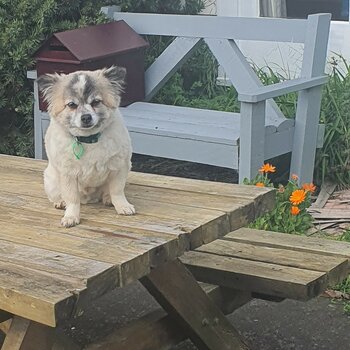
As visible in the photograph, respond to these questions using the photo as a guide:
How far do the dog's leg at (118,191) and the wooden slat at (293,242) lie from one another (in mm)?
796

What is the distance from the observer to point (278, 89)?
4938 mm

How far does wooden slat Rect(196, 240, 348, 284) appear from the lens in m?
3.32

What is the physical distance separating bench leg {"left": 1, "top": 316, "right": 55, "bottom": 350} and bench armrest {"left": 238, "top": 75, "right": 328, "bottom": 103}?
2.44m

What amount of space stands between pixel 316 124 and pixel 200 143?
0.81 m

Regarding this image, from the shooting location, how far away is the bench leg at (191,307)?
120 inches

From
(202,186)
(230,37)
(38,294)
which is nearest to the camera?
(38,294)

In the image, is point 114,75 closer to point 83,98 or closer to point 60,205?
point 83,98

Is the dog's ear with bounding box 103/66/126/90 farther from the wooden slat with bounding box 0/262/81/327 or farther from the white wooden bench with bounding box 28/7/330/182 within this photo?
the white wooden bench with bounding box 28/7/330/182

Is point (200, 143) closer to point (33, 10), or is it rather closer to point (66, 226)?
point (33, 10)

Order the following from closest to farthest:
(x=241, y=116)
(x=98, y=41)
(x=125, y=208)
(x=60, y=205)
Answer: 1. (x=125, y=208)
2. (x=60, y=205)
3. (x=241, y=116)
4. (x=98, y=41)

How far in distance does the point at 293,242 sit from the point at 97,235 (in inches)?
44.1

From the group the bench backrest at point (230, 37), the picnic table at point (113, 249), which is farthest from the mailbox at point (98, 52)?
the picnic table at point (113, 249)

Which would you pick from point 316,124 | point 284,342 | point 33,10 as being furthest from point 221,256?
point 33,10

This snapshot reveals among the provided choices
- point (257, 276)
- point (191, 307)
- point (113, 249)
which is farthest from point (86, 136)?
point (257, 276)
